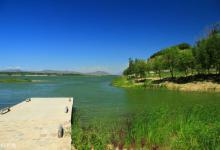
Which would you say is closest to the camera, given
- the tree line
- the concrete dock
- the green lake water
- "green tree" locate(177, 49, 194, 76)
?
the concrete dock

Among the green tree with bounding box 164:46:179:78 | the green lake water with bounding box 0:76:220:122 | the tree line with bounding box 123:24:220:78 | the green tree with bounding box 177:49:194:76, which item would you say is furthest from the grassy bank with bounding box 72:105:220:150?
the green tree with bounding box 164:46:179:78

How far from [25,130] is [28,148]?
329cm

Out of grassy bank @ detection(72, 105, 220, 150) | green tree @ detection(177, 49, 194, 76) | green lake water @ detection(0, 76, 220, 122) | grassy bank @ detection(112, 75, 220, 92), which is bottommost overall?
green lake water @ detection(0, 76, 220, 122)

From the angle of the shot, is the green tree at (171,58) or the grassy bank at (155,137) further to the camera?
the green tree at (171,58)

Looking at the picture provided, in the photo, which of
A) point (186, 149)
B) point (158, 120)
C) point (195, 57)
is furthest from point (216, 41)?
point (186, 149)

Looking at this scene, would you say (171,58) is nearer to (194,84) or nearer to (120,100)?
(194,84)

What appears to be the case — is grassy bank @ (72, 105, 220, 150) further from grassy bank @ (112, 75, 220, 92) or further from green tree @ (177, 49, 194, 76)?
green tree @ (177, 49, 194, 76)

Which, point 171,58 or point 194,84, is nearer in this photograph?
point 194,84

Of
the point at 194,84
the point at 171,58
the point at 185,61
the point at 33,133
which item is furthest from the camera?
the point at 171,58

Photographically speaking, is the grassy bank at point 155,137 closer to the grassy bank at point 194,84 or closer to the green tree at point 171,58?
the grassy bank at point 194,84

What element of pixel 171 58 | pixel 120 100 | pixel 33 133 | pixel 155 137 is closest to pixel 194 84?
pixel 171 58

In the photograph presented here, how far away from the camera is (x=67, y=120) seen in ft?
54.0

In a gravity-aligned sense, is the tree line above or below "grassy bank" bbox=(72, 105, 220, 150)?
above

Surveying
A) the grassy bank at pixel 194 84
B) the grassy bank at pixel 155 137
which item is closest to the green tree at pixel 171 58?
the grassy bank at pixel 194 84
